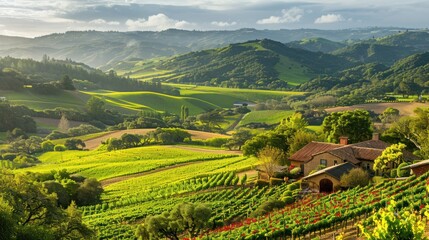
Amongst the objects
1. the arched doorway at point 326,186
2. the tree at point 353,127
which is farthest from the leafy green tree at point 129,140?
the arched doorway at point 326,186

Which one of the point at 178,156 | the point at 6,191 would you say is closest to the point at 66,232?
the point at 6,191

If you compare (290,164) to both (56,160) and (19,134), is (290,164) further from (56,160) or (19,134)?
(19,134)

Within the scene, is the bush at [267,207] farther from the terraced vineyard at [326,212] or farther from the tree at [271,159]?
the tree at [271,159]

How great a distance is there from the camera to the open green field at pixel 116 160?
89994mm

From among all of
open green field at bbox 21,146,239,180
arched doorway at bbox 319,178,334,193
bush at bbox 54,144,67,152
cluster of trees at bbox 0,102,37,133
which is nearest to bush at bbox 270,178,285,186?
arched doorway at bbox 319,178,334,193

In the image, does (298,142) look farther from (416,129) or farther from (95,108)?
(95,108)

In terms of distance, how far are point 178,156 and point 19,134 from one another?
67477mm

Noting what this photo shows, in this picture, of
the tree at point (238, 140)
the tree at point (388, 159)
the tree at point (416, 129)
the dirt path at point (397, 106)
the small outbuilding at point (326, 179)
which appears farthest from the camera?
the dirt path at point (397, 106)

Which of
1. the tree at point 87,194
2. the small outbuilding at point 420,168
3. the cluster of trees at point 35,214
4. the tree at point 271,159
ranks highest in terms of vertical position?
the cluster of trees at point 35,214

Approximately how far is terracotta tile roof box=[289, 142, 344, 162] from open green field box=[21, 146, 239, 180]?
30.1m

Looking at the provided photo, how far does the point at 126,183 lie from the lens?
258ft

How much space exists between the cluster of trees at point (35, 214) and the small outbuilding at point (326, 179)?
29.6 m

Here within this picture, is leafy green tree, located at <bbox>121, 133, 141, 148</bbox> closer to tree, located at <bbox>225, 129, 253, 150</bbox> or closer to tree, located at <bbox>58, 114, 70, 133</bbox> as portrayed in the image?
tree, located at <bbox>225, 129, 253, 150</bbox>

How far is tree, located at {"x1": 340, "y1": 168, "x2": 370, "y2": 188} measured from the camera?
5403 cm
